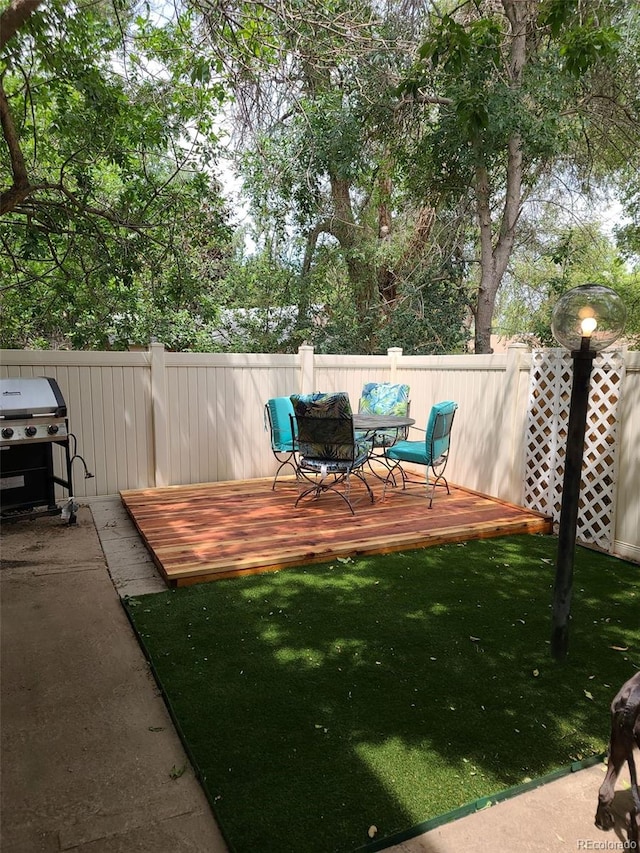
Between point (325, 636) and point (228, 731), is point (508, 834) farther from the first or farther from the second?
point (325, 636)

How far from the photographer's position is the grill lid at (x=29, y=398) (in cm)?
441

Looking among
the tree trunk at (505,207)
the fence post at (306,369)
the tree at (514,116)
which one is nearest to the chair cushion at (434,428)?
the fence post at (306,369)

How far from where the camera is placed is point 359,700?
7.58 feet

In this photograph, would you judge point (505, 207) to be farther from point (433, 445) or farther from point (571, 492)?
point (571, 492)

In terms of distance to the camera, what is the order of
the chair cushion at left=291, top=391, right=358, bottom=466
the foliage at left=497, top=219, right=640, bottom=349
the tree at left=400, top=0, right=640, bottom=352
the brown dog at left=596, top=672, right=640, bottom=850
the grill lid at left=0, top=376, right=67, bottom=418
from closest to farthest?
the brown dog at left=596, top=672, right=640, bottom=850
the grill lid at left=0, top=376, right=67, bottom=418
the chair cushion at left=291, top=391, right=358, bottom=466
the tree at left=400, top=0, right=640, bottom=352
the foliage at left=497, top=219, right=640, bottom=349

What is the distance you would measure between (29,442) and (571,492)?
3.97 meters

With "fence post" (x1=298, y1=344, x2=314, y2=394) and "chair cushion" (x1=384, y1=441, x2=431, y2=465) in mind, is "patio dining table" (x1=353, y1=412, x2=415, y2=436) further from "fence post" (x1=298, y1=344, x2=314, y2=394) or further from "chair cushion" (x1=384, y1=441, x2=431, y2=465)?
"fence post" (x1=298, y1=344, x2=314, y2=394)

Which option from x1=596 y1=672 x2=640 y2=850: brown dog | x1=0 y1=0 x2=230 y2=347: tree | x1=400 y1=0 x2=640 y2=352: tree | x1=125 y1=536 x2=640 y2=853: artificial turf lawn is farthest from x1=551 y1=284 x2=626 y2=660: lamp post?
x1=400 y1=0 x2=640 y2=352: tree

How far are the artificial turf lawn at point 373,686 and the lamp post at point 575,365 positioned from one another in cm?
31

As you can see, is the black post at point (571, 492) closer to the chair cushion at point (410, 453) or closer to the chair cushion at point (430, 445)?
the chair cushion at point (430, 445)

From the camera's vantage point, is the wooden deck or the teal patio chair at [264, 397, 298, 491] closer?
the wooden deck

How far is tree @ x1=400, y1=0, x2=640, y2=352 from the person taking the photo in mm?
6887

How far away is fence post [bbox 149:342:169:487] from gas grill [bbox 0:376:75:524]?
1230 millimetres

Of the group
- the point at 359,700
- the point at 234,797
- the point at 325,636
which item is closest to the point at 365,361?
the point at 325,636
